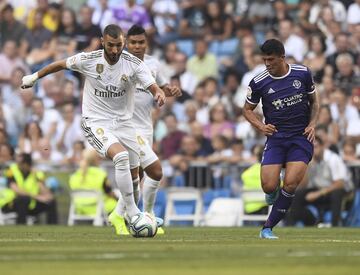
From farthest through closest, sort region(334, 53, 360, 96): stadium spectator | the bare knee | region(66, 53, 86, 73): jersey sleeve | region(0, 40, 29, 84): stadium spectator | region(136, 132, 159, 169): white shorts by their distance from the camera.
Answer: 1. region(0, 40, 29, 84): stadium spectator
2. region(334, 53, 360, 96): stadium spectator
3. the bare knee
4. region(136, 132, 159, 169): white shorts
5. region(66, 53, 86, 73): jersey sleeve

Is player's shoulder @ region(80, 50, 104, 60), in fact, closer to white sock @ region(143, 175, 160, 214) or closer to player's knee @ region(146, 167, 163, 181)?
player's knee @ region(146, 167, 163, 181)

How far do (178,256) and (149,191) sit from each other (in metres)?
5.88

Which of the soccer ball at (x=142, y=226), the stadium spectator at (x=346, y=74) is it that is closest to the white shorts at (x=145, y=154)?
the soccer ball at (x=142, y=226)

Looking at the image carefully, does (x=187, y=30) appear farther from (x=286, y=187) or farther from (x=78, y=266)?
(x=78, y=266)

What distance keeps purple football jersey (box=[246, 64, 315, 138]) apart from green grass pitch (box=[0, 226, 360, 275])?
4.74ft

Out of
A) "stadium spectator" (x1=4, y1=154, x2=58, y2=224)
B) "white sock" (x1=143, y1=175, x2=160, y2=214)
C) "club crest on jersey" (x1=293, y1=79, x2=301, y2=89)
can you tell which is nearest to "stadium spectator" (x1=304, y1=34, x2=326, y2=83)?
"stadium spectator" (x1=4, y1=154, x2=58, y2=224)

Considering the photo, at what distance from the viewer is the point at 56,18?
29.6 meters

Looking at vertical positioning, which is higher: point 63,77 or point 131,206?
point 63,77

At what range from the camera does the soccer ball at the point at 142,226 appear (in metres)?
15.0

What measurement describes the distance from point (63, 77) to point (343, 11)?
21.6 feet

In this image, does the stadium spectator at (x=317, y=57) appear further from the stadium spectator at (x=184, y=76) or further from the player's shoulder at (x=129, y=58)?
the player's shoulder at (x=129, y=58)

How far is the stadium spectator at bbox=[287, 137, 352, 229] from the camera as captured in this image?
22438mm

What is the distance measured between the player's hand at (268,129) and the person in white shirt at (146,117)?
5.76 feet

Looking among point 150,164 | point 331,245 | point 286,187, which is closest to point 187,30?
point 150,164
